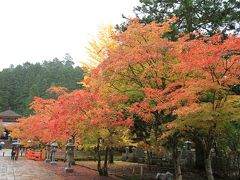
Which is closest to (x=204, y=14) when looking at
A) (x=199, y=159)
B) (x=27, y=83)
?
(x=199, y=159)

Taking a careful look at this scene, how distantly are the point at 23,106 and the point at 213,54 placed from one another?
6515 cm

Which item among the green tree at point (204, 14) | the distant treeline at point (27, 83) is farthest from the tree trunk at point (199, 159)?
the distant treeline at point (27, 83)

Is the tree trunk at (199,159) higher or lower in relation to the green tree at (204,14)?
lower

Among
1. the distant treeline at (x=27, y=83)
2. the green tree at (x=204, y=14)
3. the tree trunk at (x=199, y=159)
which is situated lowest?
the tree trunk at (x=199, y=159)

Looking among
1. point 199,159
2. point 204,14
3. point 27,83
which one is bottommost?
point 199,159

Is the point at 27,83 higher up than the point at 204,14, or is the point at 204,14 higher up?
the point at 27,83

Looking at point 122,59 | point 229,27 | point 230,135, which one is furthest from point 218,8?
point 122,59

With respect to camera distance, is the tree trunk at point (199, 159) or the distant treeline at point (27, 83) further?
the distant treeline at point (27, 83)

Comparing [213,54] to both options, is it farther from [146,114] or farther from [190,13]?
[190,13]

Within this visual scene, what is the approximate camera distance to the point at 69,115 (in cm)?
1645

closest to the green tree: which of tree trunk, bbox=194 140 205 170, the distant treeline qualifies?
tree trunk, bbox=194 140 205 170

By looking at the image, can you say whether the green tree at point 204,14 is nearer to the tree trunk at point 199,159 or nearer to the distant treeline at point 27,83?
the tree trunk at point 199,159

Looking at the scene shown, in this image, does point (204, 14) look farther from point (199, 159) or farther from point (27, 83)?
point (27, 83)

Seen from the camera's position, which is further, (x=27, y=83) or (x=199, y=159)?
(x=27, y=83)
